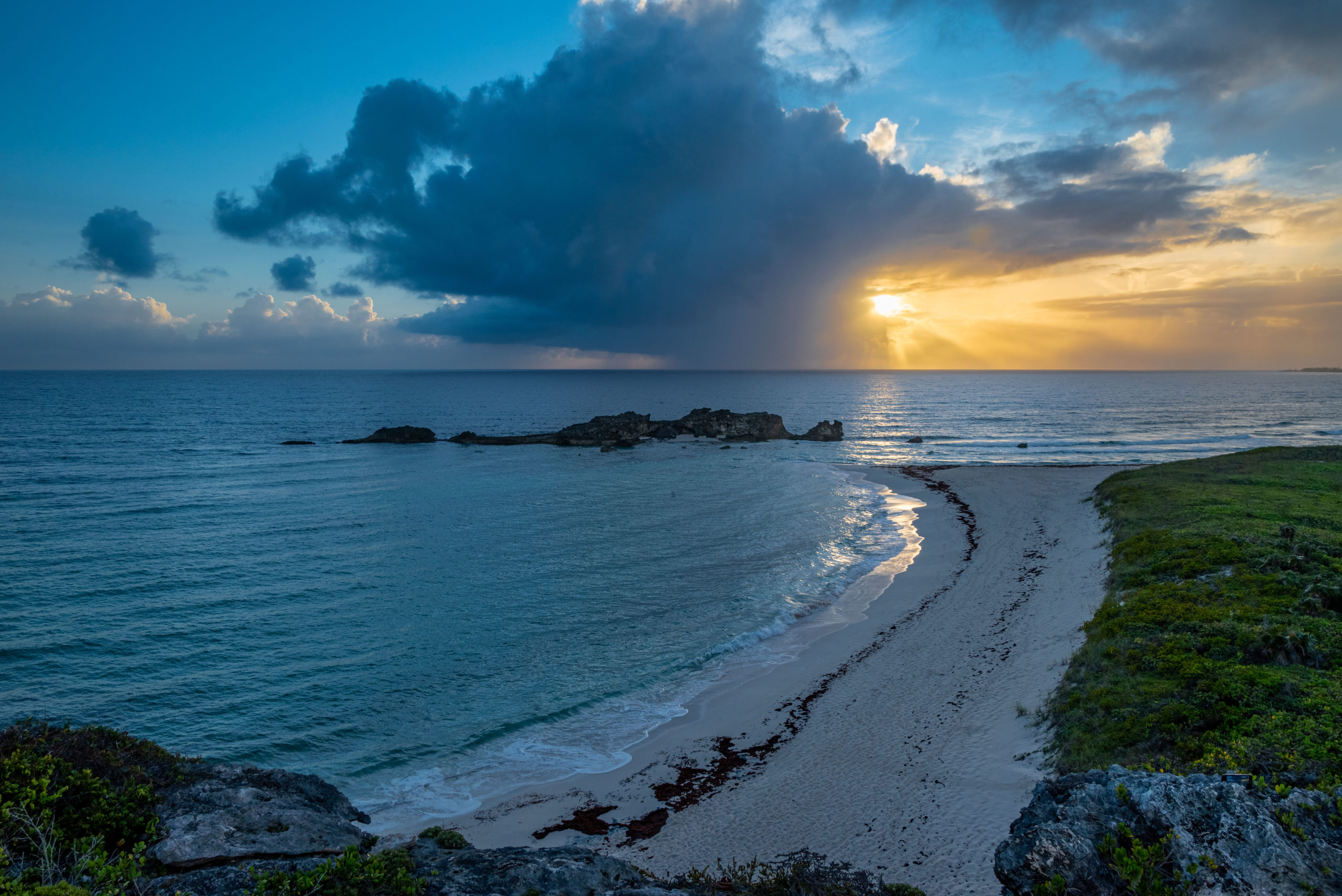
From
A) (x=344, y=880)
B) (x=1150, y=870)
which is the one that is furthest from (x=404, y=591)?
(x=1150, y=870)

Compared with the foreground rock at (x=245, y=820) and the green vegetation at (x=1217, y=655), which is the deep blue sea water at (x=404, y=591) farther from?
the green vegetation at (x=1217, y=655)

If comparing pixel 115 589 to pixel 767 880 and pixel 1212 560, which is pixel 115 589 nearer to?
pixel 767 880

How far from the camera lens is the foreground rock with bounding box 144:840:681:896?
657 centimetres

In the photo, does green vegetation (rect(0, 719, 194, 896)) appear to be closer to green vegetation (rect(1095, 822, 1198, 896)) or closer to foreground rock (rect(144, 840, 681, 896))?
foreground rock (rect(144, 840, 681, 896))

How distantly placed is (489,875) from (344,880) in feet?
5.23

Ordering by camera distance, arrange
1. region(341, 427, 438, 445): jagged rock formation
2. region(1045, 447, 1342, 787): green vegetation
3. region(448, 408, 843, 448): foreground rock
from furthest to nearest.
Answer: region(448, 408, 843, 448): foreground rock → region(341, 427, 438, 445): jagged rock formation → region(1045, 447, 1342, 787): green vegetation

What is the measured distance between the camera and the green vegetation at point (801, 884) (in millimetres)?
7426

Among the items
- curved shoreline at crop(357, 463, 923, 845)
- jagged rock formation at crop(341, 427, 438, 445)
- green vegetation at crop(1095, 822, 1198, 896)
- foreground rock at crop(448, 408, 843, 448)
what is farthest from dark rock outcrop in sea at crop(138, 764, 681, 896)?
jagged rock formation at crop(341, 427, 438, 445)

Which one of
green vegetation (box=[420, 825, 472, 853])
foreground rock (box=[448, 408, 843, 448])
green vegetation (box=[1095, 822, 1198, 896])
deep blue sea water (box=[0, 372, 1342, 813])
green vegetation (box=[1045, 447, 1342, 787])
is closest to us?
green vegetation (box=[1095, 822, 1198, 896])

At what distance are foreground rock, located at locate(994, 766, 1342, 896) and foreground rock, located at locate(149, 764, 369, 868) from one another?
26.0 ft

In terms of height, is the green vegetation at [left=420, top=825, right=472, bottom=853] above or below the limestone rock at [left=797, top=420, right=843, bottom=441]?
below

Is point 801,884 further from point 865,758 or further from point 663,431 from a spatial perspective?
point 663,431

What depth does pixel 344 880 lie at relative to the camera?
6.45m

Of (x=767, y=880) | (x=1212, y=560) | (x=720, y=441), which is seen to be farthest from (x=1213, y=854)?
(x=720, y=441)
